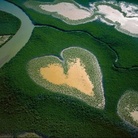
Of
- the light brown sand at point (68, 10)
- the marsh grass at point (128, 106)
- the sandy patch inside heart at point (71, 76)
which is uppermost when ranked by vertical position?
the light brown sand at point (68, 10)

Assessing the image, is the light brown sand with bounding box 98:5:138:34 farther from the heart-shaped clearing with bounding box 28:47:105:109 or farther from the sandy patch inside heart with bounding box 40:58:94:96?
the sandy patch inside heart with bounding box 40:58:94:96

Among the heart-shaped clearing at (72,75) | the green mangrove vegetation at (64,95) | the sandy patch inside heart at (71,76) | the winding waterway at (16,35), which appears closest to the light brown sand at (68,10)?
the green mangrove vegetation at (64,95)

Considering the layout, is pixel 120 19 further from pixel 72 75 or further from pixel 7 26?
pixel 7 26

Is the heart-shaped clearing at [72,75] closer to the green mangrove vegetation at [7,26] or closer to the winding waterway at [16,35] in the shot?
the winding waterway at [16,35]

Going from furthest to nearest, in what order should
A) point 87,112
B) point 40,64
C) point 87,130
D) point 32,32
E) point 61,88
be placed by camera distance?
point 32,32 → point 40,64 → point 61,88 → point 87,112 → point 87,130

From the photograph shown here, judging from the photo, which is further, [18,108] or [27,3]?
[27,3]

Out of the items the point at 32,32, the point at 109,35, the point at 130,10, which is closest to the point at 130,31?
the point at 109,35

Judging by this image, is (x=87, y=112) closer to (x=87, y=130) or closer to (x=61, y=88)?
(x=87, y=130)
